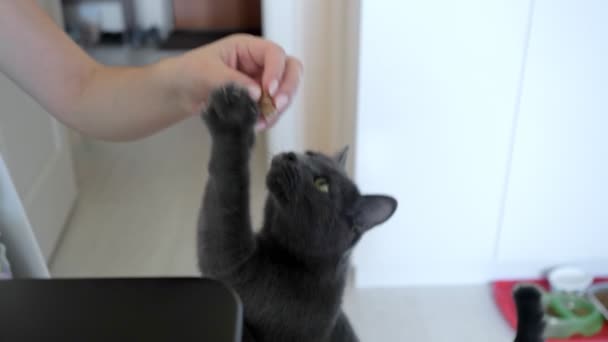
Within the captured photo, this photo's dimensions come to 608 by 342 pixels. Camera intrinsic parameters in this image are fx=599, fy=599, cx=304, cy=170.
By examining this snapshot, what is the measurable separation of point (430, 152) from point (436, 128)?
0.07m

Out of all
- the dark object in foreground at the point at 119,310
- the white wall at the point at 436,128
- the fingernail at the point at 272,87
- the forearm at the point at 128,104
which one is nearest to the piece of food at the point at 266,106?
the fingernail at the point at 272,87

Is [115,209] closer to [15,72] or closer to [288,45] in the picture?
[288,45]

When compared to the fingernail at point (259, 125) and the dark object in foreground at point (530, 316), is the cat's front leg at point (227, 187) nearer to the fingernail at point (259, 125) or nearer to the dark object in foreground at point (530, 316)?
the fingernail at point (259, 125)

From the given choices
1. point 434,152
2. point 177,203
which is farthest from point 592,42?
point 177,203

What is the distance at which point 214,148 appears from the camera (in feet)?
1.95

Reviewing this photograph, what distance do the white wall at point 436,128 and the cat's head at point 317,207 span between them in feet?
2.08

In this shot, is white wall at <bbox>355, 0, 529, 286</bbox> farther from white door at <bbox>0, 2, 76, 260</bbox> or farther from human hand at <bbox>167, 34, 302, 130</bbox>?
white door at <bbox>0, 2, 76, 260</bbox>

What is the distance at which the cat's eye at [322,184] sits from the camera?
695mm

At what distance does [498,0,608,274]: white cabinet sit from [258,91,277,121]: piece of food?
2.96 feet

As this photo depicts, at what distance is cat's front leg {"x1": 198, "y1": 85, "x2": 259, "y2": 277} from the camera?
564 millimetres

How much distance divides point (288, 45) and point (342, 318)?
97 cm

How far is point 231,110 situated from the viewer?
563 millimetres

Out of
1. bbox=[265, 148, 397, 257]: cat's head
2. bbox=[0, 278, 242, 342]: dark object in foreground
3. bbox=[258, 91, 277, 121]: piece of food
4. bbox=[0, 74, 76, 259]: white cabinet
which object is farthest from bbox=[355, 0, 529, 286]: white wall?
bbox=[0, 278, 242, 342]: dark object in foreground

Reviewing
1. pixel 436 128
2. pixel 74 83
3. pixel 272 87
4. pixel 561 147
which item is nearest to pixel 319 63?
pixel 436 128
